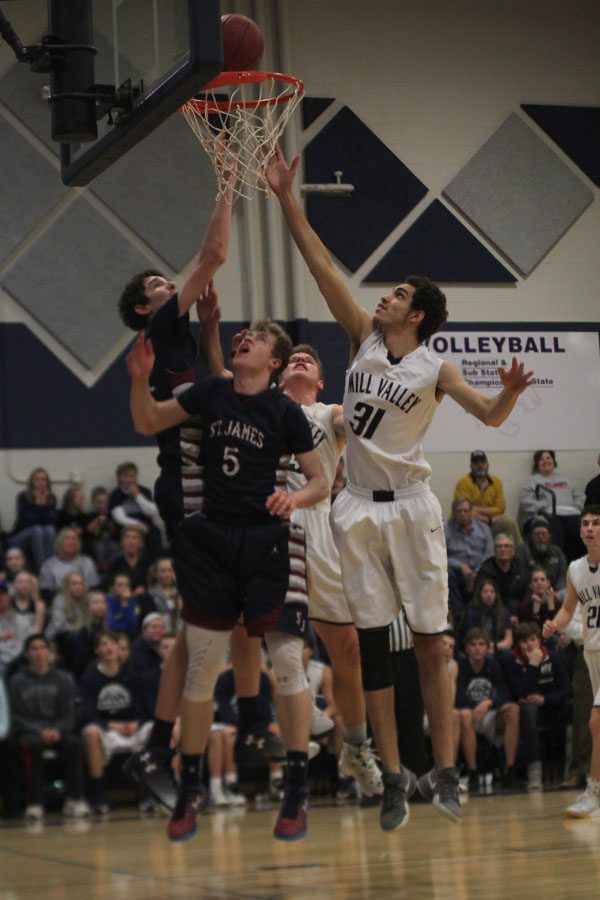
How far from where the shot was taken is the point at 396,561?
7234 millimetres

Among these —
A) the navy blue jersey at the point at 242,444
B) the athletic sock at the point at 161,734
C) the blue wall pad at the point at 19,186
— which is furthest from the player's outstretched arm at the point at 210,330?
the blue wall pad at the point at 19,186

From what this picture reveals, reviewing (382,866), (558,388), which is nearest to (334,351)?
(558,388)

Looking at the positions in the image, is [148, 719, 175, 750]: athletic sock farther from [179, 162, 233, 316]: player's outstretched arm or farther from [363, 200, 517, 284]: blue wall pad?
[363, 200, 517, 284]: blue wall pad

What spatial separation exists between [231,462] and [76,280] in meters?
11.4

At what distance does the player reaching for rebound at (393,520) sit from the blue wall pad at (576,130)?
Answer: 43.3 ft

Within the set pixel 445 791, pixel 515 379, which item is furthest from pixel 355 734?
pixel 515 379

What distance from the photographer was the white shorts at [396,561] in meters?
7.21

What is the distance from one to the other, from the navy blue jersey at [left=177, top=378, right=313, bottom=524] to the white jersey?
59 centimetres

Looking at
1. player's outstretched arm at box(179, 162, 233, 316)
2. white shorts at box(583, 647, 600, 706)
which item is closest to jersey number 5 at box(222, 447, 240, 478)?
player's outstretched arm at box(179, 162, 233, 316)

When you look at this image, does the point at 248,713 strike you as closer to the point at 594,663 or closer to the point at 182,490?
the point at 182,490

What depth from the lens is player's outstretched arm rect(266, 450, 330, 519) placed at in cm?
652

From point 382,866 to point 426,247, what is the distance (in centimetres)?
1219

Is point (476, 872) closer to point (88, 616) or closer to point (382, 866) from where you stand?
point (382, 866)

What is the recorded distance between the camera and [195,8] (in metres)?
6.42
